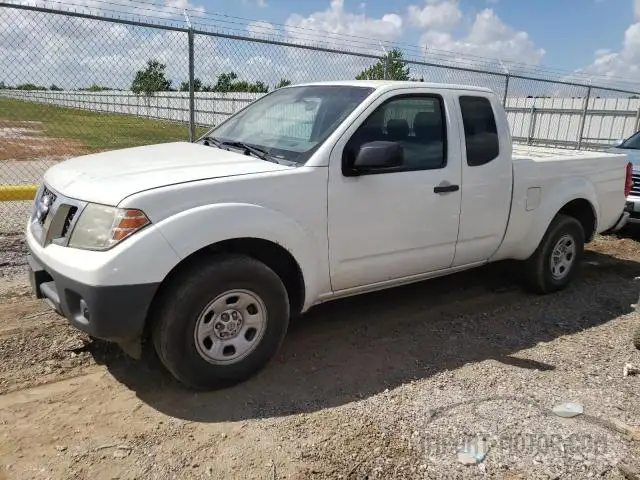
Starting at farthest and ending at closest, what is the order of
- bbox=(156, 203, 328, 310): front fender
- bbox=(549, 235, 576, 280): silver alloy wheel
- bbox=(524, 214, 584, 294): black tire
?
bbox=(549, 235, 576, 280): silver alloy wheel < bbox=(524, 214, 584, 294): black tire < bbox=(156, 203, 328, 310): front fender

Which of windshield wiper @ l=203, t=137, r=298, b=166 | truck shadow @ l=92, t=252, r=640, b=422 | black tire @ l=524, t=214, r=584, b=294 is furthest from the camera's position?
black tire @ l=524, t=214, r=584, b=294

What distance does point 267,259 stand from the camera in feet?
12.2

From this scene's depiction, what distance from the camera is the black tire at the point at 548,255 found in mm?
5371

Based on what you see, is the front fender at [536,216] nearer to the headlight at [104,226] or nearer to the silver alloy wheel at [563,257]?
the silver alloy wheel at [563,257]

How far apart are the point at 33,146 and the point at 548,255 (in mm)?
17002

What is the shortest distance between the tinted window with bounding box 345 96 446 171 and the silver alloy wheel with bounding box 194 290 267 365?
1.34m

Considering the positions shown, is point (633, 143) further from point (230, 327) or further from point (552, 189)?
point (230, 327)

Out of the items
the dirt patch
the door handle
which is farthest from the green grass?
the door handle

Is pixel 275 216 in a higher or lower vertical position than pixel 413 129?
lower

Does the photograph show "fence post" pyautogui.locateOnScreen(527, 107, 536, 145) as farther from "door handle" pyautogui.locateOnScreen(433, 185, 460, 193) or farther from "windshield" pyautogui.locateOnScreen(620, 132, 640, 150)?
"door handle" pyautogui.locateOnScreen(433, 185, 460, 193)

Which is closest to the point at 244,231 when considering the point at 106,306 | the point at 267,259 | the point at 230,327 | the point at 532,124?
the point at 267,259

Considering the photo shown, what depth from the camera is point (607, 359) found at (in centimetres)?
427

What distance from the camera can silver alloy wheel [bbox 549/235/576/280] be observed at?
18.1ft

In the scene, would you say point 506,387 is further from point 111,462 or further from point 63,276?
point 63,276
